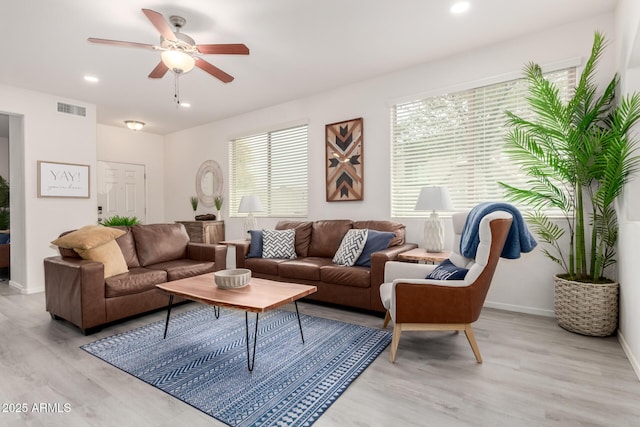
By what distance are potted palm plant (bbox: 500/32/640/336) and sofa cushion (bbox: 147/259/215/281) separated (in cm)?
320

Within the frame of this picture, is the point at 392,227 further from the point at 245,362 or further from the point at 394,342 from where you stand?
the point at 245,362

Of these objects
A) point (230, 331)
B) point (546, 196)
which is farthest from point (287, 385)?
point (546, 196)

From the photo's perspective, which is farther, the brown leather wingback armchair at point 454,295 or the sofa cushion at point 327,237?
the sofa cushion at point 327,237

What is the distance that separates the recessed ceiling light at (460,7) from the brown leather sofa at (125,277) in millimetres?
3318

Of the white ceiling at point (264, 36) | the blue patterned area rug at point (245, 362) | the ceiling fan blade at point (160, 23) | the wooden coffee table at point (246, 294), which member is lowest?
the blue patterned area rug at point (245, 362)

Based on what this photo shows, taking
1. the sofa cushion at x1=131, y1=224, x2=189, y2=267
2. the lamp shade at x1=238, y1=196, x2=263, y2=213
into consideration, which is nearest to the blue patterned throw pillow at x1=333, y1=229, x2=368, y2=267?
the lamp shade at x1=238, y1=196, x2=263, y2=213

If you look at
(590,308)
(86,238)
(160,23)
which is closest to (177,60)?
(160,23)

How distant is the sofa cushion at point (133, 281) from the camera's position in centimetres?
280

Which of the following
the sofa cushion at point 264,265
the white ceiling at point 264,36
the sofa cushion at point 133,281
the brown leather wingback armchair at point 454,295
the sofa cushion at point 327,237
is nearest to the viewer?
the brown leather wingback armchair at point 454,295

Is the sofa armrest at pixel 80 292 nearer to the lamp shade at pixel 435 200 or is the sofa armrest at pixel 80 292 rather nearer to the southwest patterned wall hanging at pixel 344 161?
the southwest patterned wall hanging at pixel 344 161

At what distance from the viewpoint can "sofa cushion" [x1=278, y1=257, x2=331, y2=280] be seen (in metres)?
3.41

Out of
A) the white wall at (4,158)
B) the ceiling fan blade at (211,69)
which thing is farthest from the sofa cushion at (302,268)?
the white wall at (4,158)

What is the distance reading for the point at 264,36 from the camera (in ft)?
10.0

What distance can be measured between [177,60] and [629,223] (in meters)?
3.57
